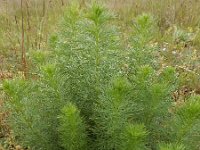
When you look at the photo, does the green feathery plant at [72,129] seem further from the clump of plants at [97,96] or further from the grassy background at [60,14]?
the grassy background at [60,14]

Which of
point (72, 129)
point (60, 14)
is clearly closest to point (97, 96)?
point (72, 129)

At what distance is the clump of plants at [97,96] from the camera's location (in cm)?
240

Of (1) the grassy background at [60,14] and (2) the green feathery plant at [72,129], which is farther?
(1) the grassy background at [60,14]

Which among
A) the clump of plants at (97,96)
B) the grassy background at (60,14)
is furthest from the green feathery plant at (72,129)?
the grassy background at (60,14)

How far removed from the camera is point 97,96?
8.80 feet

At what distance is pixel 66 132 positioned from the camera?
8.12 ft

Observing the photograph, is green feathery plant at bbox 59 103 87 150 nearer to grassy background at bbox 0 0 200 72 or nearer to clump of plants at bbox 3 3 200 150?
clump of plants at bbox 3 3 200 150

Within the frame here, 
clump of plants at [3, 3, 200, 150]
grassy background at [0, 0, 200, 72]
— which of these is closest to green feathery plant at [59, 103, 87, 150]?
clump of plants at [3, 3, 200, 150]

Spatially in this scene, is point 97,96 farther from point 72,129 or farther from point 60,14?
point 60,14

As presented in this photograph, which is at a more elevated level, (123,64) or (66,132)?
(123,64)

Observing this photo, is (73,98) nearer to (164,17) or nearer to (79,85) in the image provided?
(79,85)

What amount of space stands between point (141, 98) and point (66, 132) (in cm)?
52

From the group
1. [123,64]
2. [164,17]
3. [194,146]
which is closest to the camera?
[194,146]

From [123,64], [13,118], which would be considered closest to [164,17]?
[123,64]
